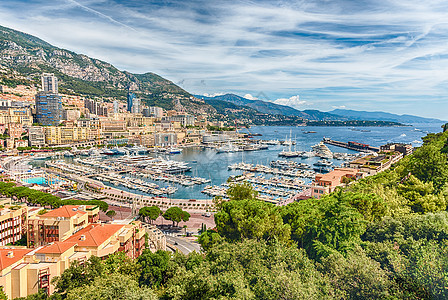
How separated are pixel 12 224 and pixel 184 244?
6.57 metres

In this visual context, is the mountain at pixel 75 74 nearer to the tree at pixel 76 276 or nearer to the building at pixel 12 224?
the building at pixel 12 224

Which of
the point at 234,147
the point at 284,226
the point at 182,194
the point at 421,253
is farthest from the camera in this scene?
the point at 234,147

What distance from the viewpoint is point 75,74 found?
327 feet

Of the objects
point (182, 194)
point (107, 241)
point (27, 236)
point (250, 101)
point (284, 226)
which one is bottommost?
point (182, 194)

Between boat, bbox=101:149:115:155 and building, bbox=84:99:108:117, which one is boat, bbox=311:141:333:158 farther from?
building, bbox=84:99:108:117

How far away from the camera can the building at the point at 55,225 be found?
33.3ft

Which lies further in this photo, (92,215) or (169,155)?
(169,155)

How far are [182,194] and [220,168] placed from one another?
1292 cm

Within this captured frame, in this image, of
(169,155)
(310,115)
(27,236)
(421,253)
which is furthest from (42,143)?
(310,115)

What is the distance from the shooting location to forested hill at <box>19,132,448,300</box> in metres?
4.81

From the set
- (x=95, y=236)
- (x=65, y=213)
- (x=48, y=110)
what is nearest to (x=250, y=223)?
(x=95, y=236)

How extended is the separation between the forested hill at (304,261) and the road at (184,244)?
250 cm

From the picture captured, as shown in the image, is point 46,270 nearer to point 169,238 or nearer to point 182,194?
point 169,238

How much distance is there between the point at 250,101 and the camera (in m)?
152
